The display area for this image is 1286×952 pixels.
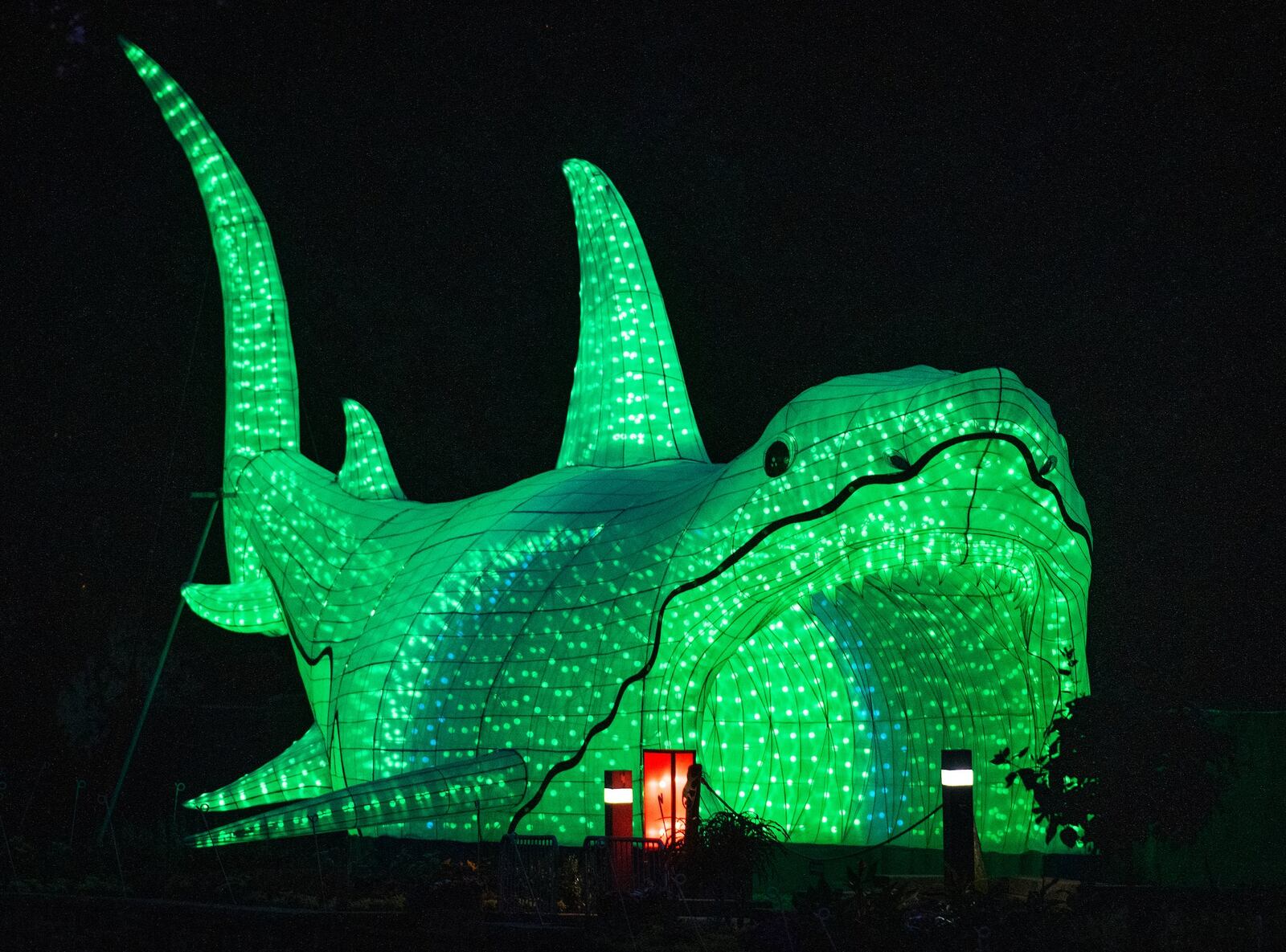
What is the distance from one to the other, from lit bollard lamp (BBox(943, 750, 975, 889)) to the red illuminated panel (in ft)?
10.3

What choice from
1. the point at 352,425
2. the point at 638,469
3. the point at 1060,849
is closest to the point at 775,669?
the point at 638,469

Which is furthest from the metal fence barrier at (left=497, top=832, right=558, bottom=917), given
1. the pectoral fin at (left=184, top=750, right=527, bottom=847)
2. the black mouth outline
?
the pectoral fin at (left=184, top=750, right=527, bottom=847)

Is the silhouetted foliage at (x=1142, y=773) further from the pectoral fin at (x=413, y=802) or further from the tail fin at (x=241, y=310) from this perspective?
the tail fin at (x=241, y=310)

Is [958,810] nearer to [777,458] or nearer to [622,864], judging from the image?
[622,864]

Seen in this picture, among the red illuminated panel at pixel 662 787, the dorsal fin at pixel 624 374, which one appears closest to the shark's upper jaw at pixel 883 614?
the red illuminated panel at pixel 662 787

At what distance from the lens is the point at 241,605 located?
72.8 ft

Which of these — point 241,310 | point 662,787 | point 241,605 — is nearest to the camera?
point 662,787

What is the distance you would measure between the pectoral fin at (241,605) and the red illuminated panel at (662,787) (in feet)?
25.7

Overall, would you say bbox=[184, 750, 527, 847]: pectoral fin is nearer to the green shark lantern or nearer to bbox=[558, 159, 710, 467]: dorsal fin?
the green shark lantern

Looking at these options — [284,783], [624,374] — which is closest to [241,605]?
[284,783]

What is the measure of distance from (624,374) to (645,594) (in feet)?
14.7

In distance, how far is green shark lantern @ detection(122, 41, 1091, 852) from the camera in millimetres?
14539

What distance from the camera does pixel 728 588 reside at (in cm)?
→ 1537

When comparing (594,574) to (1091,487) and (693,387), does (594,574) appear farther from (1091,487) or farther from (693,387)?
(693,387)
